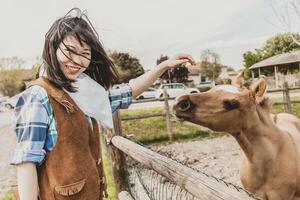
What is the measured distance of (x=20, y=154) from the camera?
1412 millimetres

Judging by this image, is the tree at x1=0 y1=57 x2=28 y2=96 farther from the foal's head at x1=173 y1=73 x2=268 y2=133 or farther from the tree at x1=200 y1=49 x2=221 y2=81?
the foal's head at x1=173 y1=73 x2=268 y2=133

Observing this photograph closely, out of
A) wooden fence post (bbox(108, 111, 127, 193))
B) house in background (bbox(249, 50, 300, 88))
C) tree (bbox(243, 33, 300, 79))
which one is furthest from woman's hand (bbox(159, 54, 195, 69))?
tree (bbox(243, 33, 300, 79))

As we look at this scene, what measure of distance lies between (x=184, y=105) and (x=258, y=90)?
0.58m

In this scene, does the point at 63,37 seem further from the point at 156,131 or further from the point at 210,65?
the point at 210,65

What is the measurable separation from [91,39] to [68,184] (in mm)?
596

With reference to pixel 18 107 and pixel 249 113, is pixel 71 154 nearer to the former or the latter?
pixel 18 107

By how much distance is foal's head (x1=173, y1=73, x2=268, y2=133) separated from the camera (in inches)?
108

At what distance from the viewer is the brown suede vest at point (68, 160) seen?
4.78ft

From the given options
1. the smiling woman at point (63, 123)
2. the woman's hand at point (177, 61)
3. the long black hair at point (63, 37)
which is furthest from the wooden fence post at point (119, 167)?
the long black hair at point (63, 37)

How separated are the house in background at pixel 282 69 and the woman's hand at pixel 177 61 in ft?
82.6

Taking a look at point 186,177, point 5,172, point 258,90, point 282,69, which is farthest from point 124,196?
point 282,69

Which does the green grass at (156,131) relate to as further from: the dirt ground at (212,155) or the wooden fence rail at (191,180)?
the wooden fence rail at (191,180)

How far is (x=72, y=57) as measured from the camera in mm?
1581

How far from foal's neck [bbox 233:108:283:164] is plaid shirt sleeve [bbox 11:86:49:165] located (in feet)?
6.04
